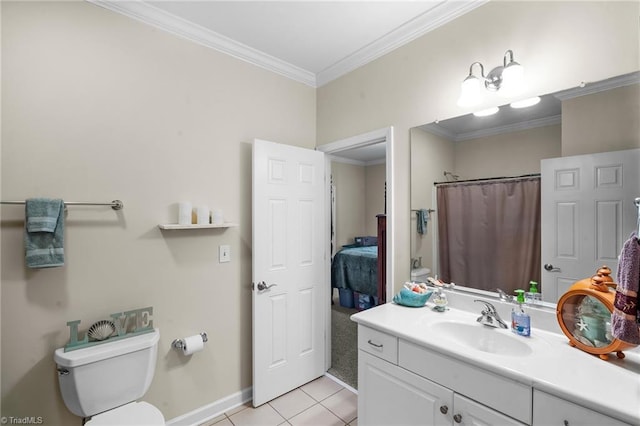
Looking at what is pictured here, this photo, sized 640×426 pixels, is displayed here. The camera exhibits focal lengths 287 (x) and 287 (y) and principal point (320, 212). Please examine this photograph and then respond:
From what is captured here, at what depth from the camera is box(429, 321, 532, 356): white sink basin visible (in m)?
1.34

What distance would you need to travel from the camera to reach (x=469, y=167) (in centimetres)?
175

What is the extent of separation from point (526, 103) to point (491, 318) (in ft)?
3.71

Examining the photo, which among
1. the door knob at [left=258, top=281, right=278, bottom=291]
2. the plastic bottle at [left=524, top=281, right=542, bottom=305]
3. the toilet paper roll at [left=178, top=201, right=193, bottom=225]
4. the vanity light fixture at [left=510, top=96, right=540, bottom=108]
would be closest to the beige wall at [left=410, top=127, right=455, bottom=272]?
the vanity light fixture at [left=510, top=96, right=540, bottom=108]

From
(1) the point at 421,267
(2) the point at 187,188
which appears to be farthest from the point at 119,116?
(1) the point at 421,267

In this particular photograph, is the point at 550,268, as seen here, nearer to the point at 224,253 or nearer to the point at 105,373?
the point at 224,253

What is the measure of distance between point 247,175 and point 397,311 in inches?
57.7

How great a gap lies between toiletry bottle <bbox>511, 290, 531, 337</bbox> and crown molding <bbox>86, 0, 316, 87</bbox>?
91.0 inches

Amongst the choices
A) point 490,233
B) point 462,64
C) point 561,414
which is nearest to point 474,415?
point 561,414

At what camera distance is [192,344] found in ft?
6.16

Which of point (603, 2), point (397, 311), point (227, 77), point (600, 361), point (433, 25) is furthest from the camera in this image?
point (227, 77)

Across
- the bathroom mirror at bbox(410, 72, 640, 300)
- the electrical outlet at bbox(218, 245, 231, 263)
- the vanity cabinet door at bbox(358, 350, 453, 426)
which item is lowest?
the vanity cabinet door at bbox(358, 350, 453, 426)

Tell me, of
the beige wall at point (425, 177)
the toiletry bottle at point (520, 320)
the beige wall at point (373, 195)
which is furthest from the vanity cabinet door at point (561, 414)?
the beige wall at point (373, 195)

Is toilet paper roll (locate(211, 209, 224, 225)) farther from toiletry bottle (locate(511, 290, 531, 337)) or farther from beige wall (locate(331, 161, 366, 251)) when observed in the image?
beige wall (locate(331, 161, 366, 251))

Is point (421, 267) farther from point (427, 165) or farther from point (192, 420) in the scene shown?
point (192, 420)
